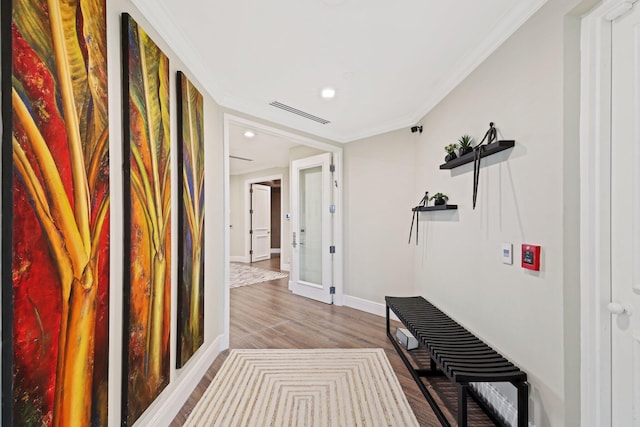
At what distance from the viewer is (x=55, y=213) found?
90 centimetres

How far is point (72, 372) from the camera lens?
37.8 inches

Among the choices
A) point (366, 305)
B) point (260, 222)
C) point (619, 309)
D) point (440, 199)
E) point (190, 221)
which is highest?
point (440, 199)

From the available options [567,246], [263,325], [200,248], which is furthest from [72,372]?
[263,325]

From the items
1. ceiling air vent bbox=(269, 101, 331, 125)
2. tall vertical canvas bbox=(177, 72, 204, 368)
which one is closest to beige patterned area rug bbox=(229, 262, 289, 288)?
tall vertical canvas bbox=(177, 72, 204, 368)

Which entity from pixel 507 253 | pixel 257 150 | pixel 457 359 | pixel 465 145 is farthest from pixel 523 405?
pixel 257 150

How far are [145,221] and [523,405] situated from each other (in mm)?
2165

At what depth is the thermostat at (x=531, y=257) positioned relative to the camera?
1.42 m

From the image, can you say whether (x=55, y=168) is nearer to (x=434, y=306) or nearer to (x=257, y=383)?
(x=257, y=383)

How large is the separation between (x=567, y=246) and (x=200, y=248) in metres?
2.25

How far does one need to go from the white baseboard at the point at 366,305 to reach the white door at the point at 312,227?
0.29 m

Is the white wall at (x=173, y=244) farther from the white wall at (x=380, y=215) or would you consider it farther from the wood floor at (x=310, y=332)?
the white wall at (x=380, y=215)

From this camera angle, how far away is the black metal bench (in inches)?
55.3

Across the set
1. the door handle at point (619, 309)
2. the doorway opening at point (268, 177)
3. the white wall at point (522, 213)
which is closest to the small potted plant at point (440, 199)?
the white wall at point (522, 213)

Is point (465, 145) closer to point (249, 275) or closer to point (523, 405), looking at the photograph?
point (523, 405)
